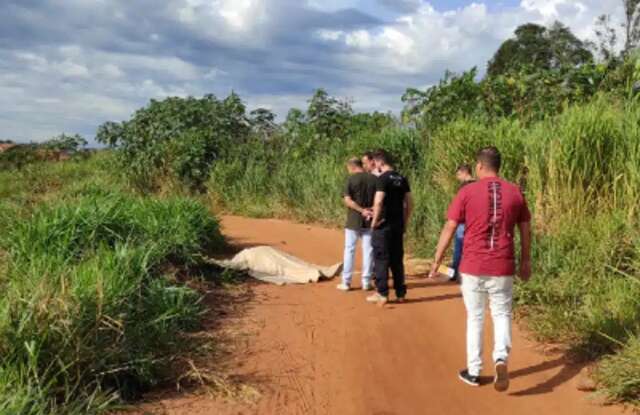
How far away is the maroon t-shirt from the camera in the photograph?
4.71 metres

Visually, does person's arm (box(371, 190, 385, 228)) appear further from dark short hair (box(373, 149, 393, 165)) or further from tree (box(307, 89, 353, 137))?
tree (box(307, 89, 353, 137))

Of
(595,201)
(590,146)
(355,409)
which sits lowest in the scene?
(355,409)

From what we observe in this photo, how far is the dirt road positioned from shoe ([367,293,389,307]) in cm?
8

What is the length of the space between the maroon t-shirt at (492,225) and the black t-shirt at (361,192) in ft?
8.50

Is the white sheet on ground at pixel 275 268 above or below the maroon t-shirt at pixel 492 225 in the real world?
below

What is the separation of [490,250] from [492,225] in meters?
0.19

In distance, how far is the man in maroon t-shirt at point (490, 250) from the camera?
15.5 ft

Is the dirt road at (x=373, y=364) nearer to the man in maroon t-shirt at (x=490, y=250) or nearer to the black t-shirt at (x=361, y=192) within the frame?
the man in maroon t-shirt at (x=490, y=250)

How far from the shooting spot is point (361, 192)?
24.1 ft

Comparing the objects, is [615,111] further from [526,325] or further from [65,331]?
[65,331]

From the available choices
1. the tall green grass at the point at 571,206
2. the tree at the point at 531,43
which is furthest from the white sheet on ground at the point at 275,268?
the tree at the point at 531,43

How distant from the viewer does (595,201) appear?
771 centimetres

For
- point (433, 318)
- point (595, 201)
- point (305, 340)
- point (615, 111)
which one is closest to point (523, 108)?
point (615, 111)

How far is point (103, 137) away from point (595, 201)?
13.9 metres
